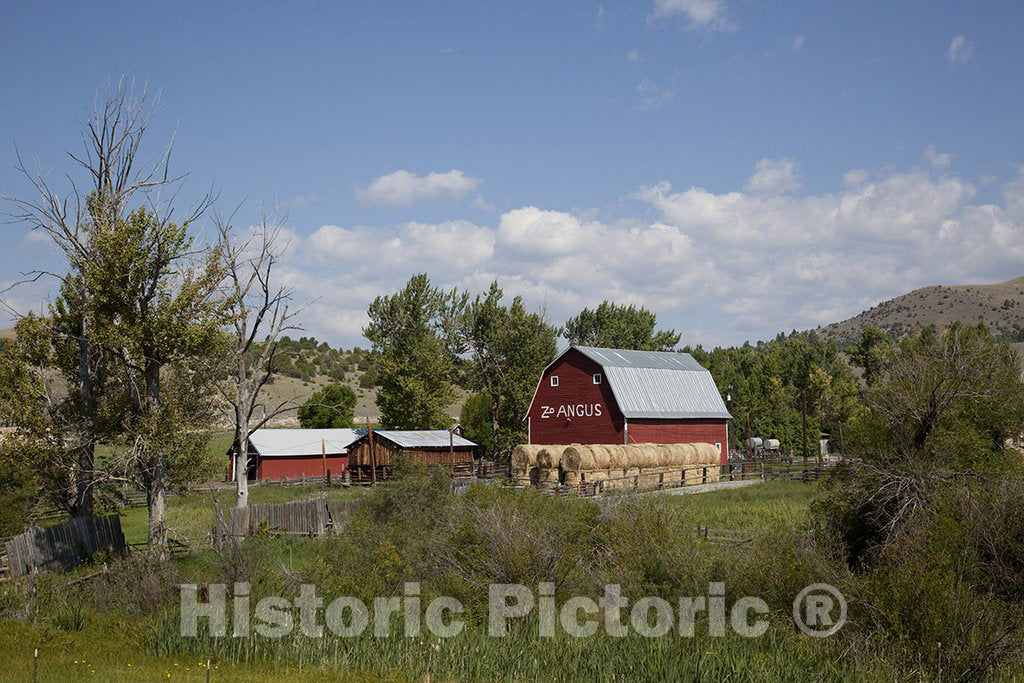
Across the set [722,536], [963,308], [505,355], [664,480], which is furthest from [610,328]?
[963,308]

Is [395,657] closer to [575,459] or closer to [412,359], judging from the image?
[575,459]

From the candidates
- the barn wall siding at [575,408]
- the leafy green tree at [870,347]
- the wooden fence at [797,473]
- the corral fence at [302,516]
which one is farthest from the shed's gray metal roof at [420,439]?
the leafy green tree at [870,347]

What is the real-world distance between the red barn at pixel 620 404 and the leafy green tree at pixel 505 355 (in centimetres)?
1198

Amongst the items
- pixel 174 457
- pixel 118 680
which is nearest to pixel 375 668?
pixel 118 680

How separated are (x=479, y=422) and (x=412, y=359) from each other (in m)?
7.09

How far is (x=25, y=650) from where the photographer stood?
48.6 ft

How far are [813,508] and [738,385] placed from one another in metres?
63.8

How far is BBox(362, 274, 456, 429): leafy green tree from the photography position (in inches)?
2549

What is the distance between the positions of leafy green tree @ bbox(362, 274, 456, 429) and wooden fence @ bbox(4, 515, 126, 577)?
4038 centimetres

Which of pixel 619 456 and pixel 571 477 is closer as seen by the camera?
pixel 571 477

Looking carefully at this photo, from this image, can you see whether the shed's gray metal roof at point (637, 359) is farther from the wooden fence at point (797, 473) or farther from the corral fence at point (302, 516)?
the corral fence at point (302, 516)

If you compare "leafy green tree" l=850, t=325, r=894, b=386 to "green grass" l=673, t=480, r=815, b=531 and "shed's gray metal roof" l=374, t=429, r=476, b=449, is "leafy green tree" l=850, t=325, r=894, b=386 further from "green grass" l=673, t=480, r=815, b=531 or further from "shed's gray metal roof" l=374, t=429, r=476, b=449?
"shed's gray metal roof" l=374, t=429, r=476, b=449

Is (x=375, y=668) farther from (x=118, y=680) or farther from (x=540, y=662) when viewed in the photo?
(x=118, y=680)

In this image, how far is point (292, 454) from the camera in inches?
2279
